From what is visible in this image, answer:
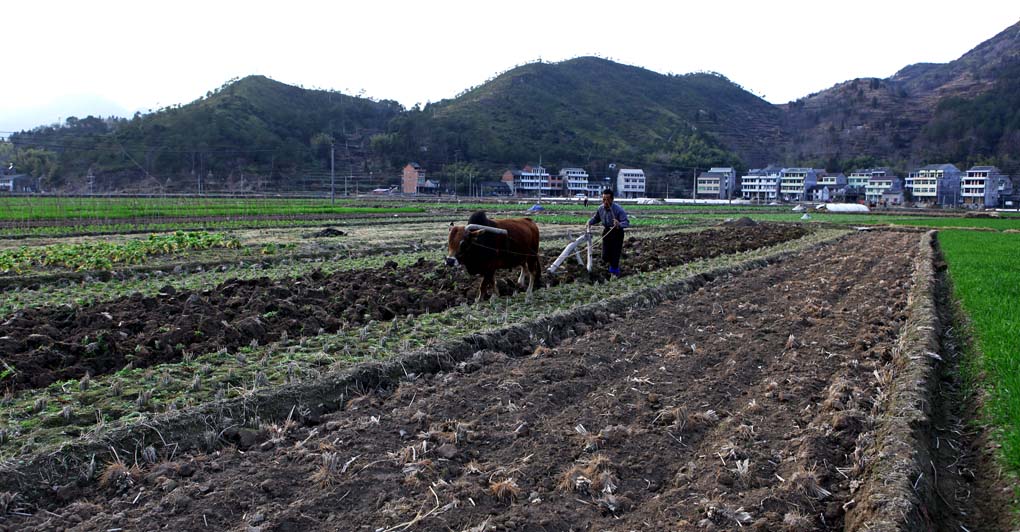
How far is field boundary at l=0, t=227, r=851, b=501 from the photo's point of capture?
4.56 m

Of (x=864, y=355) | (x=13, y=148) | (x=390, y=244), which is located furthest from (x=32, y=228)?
(x=13, y=148)

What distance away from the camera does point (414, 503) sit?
436 cm

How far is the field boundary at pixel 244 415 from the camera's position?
15.0 ft

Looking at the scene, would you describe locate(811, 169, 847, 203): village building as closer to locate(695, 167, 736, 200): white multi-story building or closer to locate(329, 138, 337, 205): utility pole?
locate(695, 167, 736, 200): white multi-story building

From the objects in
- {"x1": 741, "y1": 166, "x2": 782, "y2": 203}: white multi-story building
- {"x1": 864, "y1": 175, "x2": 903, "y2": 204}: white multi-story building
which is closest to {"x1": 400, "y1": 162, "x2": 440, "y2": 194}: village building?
{"x1": 741, "y1": 166, "x2": 782, "y2": 203}: white multi-story building

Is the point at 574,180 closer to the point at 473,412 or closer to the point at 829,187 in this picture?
the point at 829,187

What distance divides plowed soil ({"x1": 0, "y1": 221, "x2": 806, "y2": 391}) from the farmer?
0.37m

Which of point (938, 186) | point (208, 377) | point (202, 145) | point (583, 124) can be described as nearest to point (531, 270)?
point (208, 377)

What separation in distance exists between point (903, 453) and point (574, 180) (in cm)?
11537

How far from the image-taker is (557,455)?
17.0 ft

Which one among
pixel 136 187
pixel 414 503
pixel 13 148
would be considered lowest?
pixel 414 503

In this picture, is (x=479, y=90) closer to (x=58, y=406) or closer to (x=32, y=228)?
(x=32, y=228)

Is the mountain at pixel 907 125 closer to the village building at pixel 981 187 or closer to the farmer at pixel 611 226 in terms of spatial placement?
the village building at pixel 981 187

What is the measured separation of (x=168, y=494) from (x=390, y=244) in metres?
18.8
